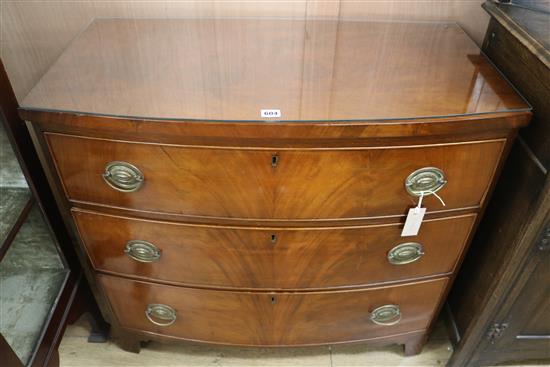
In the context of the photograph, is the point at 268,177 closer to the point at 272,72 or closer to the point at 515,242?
the point at 272,72

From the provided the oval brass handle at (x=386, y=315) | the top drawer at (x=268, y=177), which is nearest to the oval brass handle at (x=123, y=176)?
the top drawer at (x=268, y=177)

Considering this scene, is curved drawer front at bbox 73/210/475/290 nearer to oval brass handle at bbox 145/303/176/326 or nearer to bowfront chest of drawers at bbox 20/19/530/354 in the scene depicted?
→ bowfront chest of drawers at bbox 20/19/530/354

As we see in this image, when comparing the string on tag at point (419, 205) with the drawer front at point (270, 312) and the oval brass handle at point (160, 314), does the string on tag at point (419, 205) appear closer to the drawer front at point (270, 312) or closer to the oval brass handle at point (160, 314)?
the drawer front at point (270, 312)

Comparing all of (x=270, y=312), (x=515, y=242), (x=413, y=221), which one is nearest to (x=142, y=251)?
(x=270, y=312)

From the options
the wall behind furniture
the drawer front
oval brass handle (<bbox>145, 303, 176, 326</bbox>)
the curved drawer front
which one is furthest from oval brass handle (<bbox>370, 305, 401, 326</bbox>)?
the wall behind furniture

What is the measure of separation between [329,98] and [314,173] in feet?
0.44

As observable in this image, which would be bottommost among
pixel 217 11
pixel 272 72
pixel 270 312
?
pixel 270 312

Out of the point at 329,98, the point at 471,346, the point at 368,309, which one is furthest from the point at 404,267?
the point at 329,98

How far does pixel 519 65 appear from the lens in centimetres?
85

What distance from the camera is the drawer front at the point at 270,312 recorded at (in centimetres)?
104

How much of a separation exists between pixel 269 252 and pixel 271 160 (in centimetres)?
24

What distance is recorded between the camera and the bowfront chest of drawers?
2.44 ft

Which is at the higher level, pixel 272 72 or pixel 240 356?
pixel 272 72

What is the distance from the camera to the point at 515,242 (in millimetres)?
906
